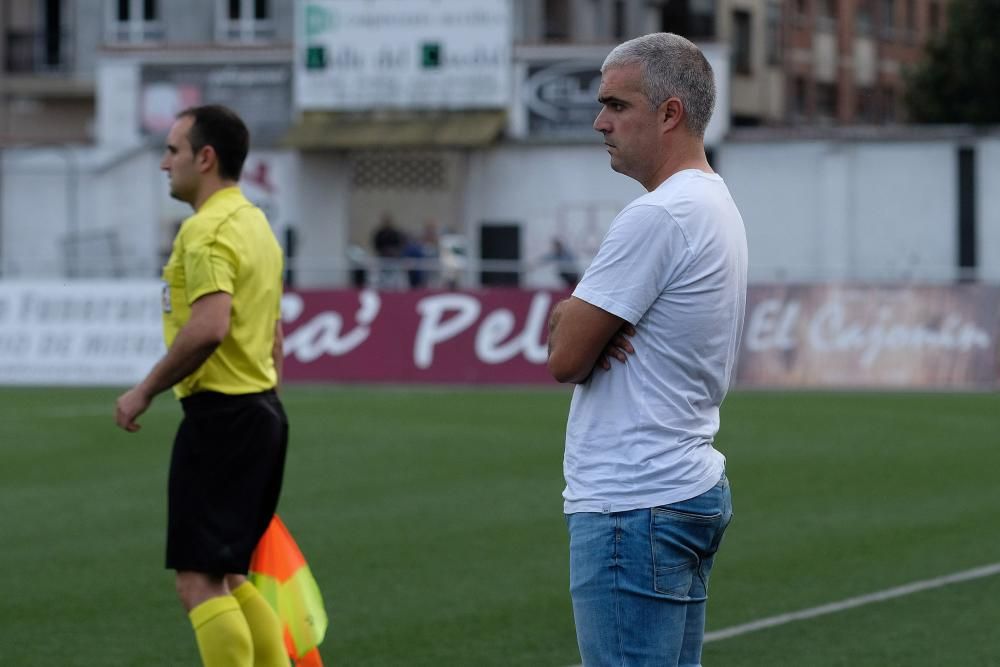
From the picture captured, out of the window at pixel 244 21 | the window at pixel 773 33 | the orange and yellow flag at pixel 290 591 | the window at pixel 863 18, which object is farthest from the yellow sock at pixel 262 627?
the window at pixel 863 18

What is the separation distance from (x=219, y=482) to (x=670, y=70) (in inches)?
94.2

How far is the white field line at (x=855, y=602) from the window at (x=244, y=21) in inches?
1468

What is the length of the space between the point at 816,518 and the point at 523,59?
29007 millimetres

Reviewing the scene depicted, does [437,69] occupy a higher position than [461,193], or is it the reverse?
[437,69]

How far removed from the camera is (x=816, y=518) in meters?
11.8

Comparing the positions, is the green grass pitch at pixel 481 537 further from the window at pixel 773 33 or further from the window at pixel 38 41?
the window at pixel 773 33

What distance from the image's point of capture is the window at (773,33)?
57.8m

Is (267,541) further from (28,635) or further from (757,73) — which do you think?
(757,73)

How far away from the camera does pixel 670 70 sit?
13.6 ft

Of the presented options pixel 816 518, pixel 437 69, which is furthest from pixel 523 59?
pixel 816 518

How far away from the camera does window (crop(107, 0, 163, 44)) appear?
150ft

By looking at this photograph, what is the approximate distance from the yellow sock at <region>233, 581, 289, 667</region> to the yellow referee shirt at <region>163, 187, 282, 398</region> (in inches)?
26.2

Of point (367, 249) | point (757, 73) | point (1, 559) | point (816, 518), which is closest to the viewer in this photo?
point (1, 559)

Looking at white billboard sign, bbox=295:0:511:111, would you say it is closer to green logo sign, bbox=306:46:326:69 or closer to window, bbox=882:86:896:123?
green logo sign, bbox=306:46:326:69
